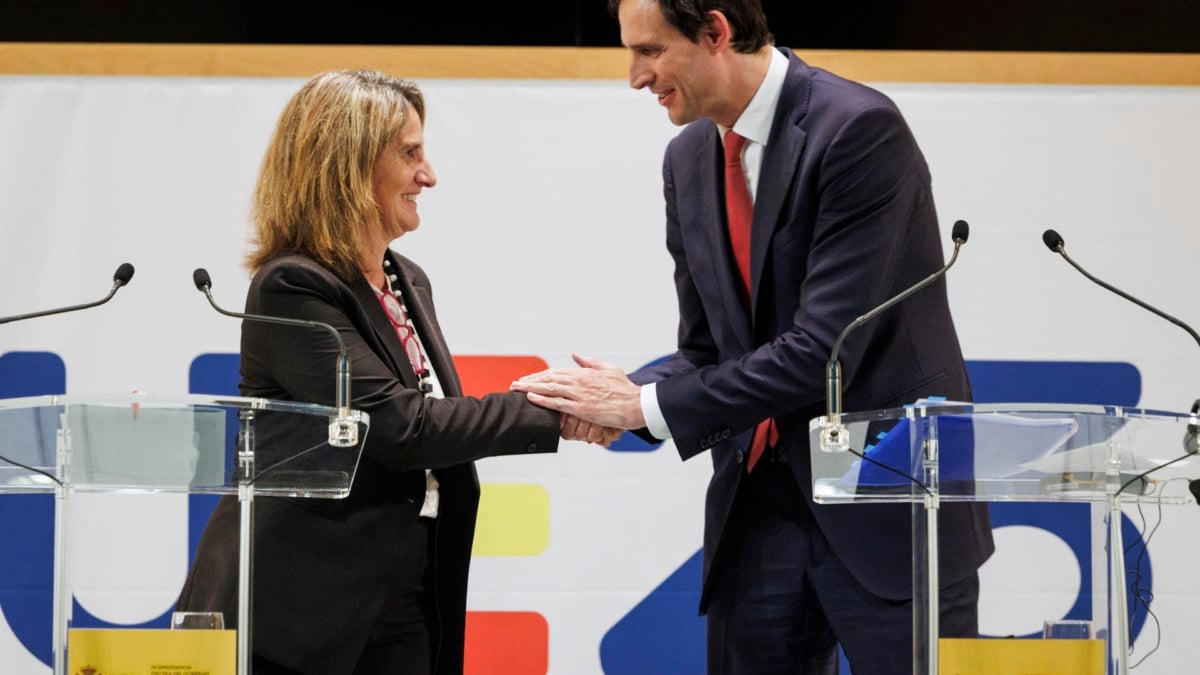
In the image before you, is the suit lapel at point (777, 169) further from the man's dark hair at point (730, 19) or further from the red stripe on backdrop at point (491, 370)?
the red stripe on backdrop at point (491, 370)

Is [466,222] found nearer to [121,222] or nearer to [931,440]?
[121,222]

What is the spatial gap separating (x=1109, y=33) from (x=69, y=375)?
2.92m

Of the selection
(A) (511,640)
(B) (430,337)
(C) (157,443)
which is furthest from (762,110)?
(A) (511,640)

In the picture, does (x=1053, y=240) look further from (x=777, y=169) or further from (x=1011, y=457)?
(x=777, y=169)

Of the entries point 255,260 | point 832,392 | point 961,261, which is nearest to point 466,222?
point 255,260

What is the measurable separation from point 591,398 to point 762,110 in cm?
66

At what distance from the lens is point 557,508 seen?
3.50 meters

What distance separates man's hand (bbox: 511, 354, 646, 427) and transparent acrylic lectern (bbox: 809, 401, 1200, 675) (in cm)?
79

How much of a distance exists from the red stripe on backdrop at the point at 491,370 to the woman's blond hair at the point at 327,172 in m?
0.92

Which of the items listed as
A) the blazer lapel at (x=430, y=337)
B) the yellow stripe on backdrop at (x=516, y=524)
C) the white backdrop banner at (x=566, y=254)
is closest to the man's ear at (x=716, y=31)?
the blazer lapel at (x=430, y=337)

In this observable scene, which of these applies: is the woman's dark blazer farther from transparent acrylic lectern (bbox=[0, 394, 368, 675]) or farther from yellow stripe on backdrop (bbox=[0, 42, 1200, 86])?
yellow stripe on backdrop (bbox=[0, 42, 1200, 86])

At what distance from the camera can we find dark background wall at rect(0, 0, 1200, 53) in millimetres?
3686

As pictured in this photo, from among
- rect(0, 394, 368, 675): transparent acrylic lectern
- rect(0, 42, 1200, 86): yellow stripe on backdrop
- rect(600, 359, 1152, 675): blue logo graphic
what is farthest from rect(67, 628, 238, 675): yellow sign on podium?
rect(0, 42, 1200, 86): yellow stripe on backdrop

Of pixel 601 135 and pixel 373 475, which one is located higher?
pixel 601 135
